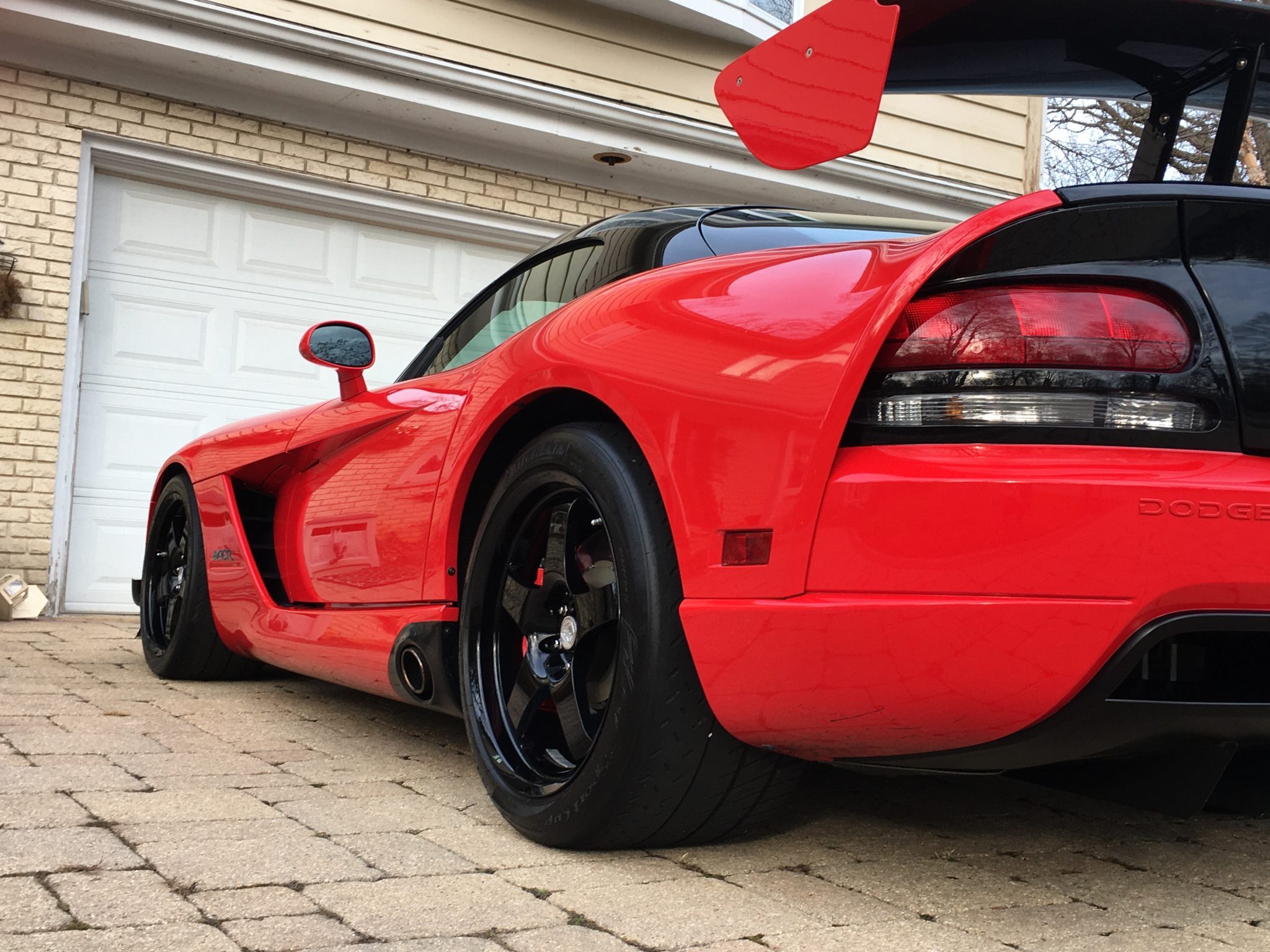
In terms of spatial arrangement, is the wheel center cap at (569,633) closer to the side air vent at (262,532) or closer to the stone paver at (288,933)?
the stone paver at (288,933)

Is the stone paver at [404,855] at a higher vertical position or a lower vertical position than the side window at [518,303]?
lower

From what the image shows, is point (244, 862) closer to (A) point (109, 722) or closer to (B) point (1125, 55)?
(A) point (109, 722)

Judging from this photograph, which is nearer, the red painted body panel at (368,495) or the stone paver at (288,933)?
the stone paver at (288,933)

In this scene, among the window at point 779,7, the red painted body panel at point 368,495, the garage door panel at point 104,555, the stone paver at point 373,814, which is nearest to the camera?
the stone paver at point 373,814

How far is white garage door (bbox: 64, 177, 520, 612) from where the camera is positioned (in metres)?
6.71

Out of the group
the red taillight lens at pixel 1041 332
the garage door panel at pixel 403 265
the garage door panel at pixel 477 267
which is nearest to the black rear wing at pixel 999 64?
the red taillight lens at pixel 1041 332

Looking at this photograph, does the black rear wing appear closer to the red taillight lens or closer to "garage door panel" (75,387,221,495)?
the red taillight lens

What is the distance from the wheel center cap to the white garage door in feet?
17.1

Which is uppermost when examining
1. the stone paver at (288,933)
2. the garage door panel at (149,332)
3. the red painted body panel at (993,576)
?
the garage door panel at (149,332)

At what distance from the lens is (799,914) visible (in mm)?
1812

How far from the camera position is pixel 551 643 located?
2277 mm

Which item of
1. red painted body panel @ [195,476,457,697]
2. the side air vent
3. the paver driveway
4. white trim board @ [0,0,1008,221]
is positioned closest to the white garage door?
white trim board @ [0,0,1008,221]

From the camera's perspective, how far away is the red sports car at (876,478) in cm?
156

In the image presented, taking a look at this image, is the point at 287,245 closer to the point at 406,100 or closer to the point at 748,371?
the point at 406,100
